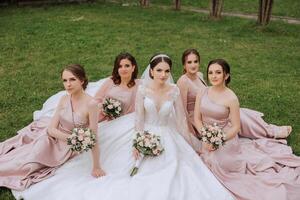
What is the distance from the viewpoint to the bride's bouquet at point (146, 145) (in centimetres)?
623

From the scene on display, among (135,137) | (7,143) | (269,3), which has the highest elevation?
(269,3)

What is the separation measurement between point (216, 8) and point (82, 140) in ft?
Answer: 44.3

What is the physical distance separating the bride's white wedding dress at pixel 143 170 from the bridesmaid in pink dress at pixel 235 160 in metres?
0.29

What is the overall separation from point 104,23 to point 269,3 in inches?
258

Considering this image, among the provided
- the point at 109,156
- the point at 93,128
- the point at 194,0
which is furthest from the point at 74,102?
the point at 194,0

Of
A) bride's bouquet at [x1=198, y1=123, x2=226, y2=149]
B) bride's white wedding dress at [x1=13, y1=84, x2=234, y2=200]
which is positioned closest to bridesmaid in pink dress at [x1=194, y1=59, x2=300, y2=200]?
bride's bouquet at [x1=198, y1=123, x2=226, y2=149]

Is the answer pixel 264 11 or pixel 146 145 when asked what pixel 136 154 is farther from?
pixel 264 11

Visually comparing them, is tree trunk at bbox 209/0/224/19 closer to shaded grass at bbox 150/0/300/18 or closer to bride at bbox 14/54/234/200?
shaded grass at bbox 150/0/300/18

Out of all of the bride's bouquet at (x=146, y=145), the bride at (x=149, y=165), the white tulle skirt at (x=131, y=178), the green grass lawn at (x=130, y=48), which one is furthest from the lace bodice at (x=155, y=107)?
the green grass lawn at (x=130, y=48)

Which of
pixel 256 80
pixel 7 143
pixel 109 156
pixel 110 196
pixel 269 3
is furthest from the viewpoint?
pixel 269 3

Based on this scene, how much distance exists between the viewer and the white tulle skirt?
591 centimetres

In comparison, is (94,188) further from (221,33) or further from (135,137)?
(221,33)

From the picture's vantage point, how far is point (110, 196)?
5844 millimetres

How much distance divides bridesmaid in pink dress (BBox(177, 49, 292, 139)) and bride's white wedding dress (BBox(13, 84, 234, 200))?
2.29 feet
